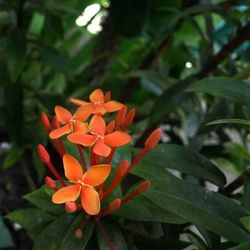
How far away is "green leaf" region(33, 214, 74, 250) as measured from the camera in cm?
46

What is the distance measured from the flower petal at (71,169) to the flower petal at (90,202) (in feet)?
0.05

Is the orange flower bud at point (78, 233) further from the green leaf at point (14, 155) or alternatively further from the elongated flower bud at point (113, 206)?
the green leaf at point (14, 155)

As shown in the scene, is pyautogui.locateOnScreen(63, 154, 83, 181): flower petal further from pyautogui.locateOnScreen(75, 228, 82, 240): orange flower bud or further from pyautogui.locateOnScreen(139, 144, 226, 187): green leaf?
pyautogui.locateOnScreen(139, 144, 226, 187): green leaf

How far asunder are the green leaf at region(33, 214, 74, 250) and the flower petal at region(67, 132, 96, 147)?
11 cm

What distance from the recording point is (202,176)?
568mm

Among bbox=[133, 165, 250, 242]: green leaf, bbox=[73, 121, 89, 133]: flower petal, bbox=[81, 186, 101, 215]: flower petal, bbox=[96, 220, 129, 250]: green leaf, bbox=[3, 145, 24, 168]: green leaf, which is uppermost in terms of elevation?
bbox=[73, 121, 89, 133]: flower petal

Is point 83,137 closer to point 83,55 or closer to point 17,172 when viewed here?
point 17,172

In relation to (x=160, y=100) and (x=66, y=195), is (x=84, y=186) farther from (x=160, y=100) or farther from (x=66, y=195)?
(x=160, y=100)

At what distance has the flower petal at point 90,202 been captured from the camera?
37cm

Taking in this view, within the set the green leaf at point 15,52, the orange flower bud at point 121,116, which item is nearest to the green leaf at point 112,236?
the orange flower bud at point 121,116

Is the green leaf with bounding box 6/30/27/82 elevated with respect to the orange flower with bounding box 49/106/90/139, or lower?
lower

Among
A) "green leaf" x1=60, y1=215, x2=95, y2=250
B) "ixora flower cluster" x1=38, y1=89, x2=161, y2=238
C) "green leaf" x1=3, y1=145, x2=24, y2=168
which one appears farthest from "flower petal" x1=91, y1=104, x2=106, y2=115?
"green leaf" x1=3, y1=145, x2=24, y2=168

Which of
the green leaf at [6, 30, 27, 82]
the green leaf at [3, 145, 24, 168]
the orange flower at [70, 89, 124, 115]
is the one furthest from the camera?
the green leaf at [3, 145, 24, 168]

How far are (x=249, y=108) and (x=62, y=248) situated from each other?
243 millimetres
